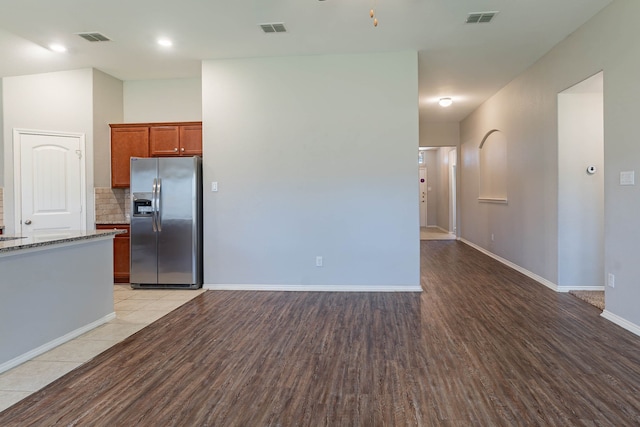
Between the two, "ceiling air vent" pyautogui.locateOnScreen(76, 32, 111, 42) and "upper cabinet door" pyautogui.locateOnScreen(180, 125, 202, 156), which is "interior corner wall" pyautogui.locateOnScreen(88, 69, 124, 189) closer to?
"ceiling air vent" pyautogui.locateOnScreen(76, 32, 111, 42)

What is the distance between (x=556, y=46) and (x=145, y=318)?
546 centimetres

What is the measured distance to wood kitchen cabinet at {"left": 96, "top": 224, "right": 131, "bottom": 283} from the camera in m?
4.80

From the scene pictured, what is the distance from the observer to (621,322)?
10.1 ft

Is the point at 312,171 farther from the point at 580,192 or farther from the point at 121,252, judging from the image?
the point at 580,192

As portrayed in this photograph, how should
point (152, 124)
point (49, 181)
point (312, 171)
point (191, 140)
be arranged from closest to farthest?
1. point (312, 171)
2. point (49, 181)
3. point (191, 140)
4. point (152, 124)

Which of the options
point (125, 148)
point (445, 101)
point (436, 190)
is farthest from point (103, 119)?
point (436, 190)

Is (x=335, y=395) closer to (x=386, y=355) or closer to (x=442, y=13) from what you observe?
(x=386, y=355)

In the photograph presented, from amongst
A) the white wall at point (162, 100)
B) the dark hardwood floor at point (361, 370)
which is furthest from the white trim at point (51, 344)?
the white wall at point (162, 100)

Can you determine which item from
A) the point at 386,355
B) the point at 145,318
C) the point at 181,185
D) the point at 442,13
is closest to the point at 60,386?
the point at 145,318

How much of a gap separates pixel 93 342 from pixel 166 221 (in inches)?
74.5

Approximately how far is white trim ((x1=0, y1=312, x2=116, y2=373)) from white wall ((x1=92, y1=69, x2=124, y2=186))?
2370mm

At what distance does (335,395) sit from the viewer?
2070mm

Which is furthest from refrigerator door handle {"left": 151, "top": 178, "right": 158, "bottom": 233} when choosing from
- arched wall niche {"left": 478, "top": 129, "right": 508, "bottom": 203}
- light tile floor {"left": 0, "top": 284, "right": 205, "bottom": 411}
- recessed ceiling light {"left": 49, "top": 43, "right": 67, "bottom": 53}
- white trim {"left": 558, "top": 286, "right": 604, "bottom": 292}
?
arched wall niche {"left": 478, "top": 129, "right": 508, "bottom": 203}

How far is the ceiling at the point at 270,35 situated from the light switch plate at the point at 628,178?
1.59m
